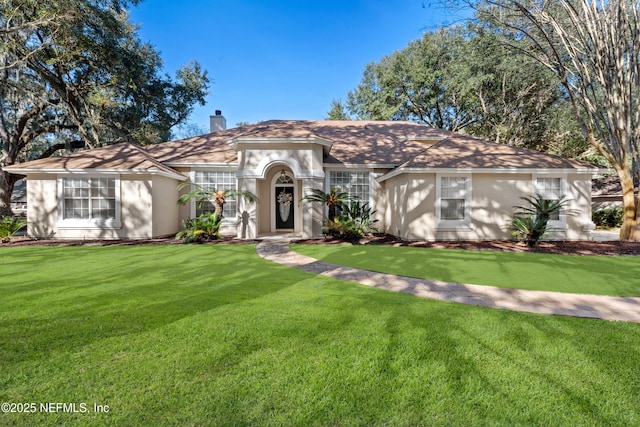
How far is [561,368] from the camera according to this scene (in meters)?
2.56

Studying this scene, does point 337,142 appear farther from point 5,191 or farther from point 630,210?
point 5,191

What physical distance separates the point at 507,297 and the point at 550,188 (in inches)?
377

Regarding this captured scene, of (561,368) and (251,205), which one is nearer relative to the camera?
(561,368)

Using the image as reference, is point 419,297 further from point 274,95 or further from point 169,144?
point 274,95

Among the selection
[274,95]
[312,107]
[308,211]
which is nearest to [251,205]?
[308,211]

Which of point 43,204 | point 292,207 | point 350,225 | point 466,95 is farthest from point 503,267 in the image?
point 466,95

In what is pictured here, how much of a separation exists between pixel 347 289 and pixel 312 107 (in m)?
30.8

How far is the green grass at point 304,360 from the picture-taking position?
201 centimetres

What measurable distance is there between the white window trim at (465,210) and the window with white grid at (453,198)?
0.17 ft

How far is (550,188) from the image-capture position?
11578 mm

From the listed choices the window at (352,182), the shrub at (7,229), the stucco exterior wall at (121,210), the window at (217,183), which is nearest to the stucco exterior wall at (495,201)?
the window at (352,182)

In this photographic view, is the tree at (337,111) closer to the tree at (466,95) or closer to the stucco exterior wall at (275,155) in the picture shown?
the tree at (466,95)

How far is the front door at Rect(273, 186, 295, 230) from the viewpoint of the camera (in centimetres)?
1377

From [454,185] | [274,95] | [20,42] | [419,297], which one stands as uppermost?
[274,95]
